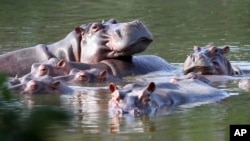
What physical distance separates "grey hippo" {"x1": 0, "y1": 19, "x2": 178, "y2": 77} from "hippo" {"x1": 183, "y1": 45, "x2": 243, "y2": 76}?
71 centimetres

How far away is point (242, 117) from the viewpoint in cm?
512

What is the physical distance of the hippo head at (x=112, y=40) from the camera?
8.36 meters

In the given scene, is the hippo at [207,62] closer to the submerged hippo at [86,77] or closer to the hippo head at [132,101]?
the submerged hippo at [86,77]

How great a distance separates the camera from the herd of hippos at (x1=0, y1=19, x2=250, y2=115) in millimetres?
5893

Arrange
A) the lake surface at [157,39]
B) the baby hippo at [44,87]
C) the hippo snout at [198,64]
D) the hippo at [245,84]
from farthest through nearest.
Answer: the hippo snout at [198,64]
the hippo at [245,84]
the baby hippo at [44,87]
the lake surface at [157,39]

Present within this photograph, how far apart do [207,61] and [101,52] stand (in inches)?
64.9

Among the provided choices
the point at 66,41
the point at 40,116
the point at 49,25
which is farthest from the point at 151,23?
the point at 40,116

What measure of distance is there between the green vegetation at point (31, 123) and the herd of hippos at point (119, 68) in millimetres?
4237

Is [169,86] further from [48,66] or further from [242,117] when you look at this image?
[48,66]

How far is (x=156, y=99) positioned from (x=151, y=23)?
28.7ft

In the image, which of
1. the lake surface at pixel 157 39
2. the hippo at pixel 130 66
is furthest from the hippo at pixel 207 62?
the hippo at pixel 130 66

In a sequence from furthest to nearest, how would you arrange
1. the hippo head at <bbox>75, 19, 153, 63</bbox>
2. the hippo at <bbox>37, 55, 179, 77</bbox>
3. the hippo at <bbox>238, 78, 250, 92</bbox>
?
1. the hippo at <bbox>37, 55, 179, 77</bbox>
2. the hippo head at <bbox>75, 19, 153, 63</bbox>
3. the hippo at <bbox>238, 78, 250, 92</bbox>

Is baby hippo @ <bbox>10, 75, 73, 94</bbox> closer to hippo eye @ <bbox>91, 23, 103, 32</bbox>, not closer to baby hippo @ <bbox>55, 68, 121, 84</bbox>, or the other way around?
baby hippo @ <bbox>55, 68, 121, 84</bbox>

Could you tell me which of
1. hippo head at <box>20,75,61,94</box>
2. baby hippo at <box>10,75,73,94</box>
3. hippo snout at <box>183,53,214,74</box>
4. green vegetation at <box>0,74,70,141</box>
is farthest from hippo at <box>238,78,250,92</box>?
green vegetation at <box>0,74,70,141</box>
